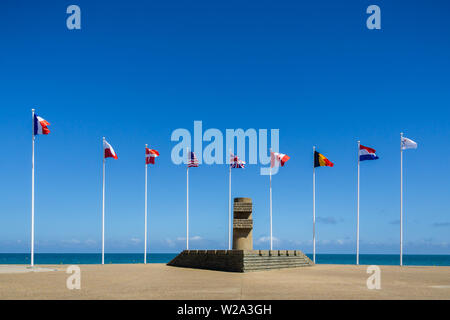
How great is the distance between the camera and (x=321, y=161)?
3291cm

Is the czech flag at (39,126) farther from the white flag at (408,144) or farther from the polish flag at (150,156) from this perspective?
the white flag at (408,144)

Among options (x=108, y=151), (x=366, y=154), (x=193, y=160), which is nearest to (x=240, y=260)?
(x=193, y=160)

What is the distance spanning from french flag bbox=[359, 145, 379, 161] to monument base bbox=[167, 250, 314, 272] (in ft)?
27.1

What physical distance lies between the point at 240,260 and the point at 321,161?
1204 cm

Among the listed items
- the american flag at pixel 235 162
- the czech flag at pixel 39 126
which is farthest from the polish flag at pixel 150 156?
the czech flag at pixel 39 126

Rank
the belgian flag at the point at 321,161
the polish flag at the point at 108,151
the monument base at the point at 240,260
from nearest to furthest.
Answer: the monument base at the point at 240,260 → the polish flag at the point at 108,151 → the belgian flag at the point at 321,161

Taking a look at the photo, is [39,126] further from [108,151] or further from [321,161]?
[321,161]

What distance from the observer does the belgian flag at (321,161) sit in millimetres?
32750

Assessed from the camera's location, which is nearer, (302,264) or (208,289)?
(208,289)
